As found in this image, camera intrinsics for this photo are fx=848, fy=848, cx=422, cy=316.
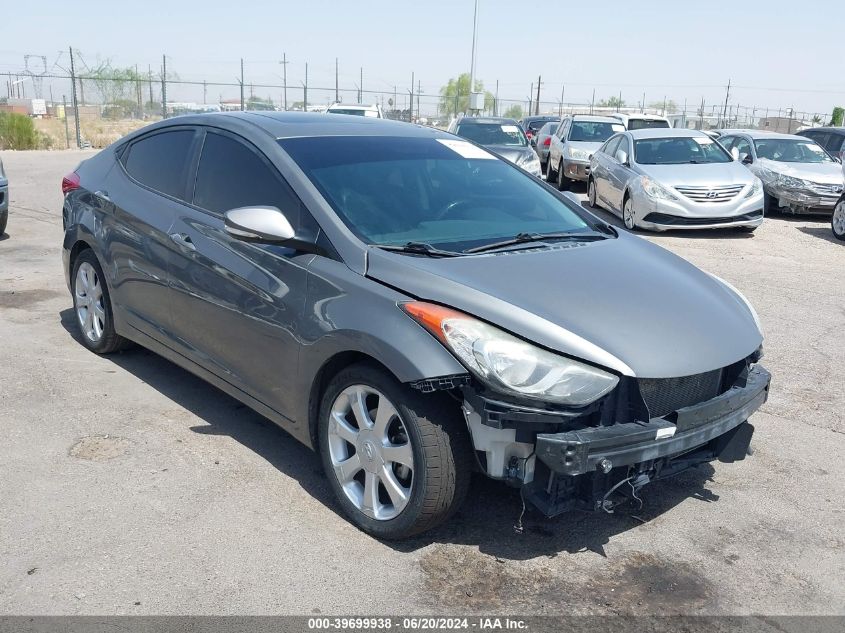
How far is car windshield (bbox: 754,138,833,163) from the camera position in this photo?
1476cm

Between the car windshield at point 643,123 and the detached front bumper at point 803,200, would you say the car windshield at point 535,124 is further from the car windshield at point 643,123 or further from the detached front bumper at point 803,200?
the detached front bumper at point 803,200

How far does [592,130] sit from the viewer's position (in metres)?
19.3

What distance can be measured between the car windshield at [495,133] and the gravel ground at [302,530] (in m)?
12.5

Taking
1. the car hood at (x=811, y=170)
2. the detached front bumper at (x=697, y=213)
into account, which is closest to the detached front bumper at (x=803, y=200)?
the car hood at (x=811, y=170)

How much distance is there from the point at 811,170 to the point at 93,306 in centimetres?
1239

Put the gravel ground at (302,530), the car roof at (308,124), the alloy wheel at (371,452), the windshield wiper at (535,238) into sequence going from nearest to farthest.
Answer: the gravel ground at (302,530) → the alloy wheel at (371,452) → the windshield wiper at (535,238) → the car roof at (308,124)

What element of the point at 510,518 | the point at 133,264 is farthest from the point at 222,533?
the point at 133,264

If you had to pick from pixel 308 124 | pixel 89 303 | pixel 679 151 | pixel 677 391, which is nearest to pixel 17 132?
pixel 679 151

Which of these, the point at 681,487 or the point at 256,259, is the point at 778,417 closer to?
the point at 681,487

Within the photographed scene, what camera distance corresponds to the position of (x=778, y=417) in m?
5.07

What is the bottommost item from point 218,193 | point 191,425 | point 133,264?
point 191,425

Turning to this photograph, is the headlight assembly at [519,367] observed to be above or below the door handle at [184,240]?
below

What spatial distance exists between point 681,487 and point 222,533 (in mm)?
2175

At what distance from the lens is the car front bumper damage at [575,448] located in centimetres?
305
